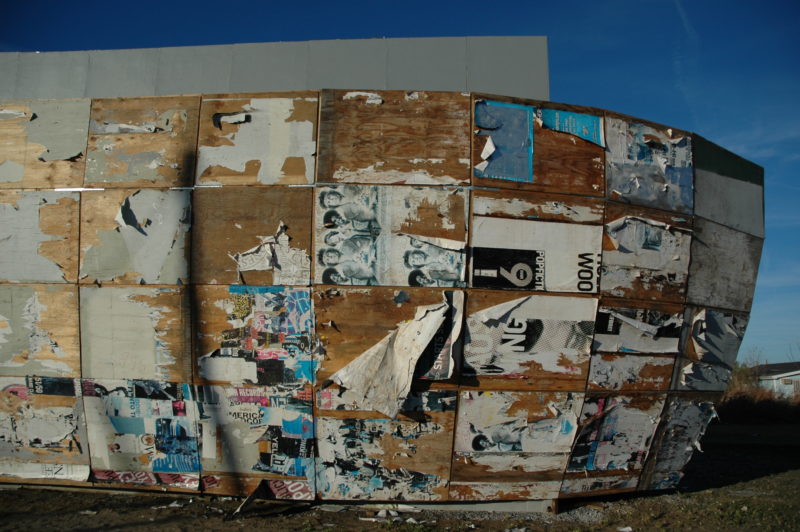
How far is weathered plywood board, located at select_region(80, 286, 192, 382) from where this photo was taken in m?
3.99

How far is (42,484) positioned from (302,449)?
2509mm

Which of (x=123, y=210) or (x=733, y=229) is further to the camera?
(x=733, y=229)

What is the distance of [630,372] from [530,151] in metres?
2.25

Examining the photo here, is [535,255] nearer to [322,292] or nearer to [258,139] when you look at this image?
[322,292]

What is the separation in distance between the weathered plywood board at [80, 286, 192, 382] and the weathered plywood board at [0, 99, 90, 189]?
1.09 m

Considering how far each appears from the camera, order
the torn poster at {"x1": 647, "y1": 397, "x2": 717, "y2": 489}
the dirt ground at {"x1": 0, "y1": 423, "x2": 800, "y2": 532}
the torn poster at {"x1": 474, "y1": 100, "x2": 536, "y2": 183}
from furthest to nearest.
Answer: the torn poster at {"x1": 647, "y1": 397, "x2": 717, "y2": 489}
the torn poster at {"x1": 474, "y1": 100, "x2": 536, "y2": 183}
the dirt ground at {"x1": 0, "y1": 423, "x2": 800, "y2": 532}

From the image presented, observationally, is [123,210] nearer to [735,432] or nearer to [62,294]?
[62,294]

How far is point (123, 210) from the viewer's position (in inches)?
159

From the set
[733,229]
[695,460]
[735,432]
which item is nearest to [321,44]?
[733,229]

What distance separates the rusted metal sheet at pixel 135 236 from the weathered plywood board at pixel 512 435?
2.81 meters

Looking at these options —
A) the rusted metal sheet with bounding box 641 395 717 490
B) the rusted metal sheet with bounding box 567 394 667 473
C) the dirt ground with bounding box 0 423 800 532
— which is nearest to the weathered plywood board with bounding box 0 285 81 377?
the dirt ground with bounding box 0 423 800 532

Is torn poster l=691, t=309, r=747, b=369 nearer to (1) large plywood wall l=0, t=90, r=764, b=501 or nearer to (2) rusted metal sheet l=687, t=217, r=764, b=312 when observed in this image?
(2) rusted metal sheet l=687, t=217, r=764, b=312

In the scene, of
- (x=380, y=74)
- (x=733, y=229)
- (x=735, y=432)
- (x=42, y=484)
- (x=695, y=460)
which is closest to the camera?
(x=42, y=484)

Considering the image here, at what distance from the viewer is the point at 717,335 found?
4.67 meters
